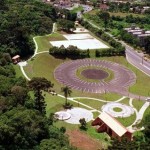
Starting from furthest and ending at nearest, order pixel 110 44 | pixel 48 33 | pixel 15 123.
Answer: pixel 48 33 → pixel 110 44 → pixel 15 123

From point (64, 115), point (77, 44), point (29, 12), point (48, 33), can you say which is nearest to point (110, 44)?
point (77, 44)

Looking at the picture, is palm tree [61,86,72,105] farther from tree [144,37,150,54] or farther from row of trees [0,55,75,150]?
tree [144,37,150,54]

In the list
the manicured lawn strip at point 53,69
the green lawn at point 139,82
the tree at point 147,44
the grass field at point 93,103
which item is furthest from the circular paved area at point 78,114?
the tree at point 147,44

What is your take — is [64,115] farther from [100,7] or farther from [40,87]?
[100,7]

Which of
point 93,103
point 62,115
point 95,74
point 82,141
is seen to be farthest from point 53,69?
point 82,141

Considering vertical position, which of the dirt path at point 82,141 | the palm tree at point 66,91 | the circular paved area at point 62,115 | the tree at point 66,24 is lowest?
the dirt path at point 82,141

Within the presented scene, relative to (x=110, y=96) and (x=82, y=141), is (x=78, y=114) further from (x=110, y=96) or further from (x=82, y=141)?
(x=110, y=96)

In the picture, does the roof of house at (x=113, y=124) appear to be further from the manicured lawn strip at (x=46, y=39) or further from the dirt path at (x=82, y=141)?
the manicured lawn strip at (x=46, y=39)
